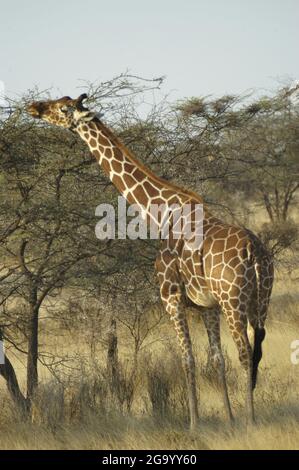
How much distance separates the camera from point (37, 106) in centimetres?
768

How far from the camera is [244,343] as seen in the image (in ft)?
22.1

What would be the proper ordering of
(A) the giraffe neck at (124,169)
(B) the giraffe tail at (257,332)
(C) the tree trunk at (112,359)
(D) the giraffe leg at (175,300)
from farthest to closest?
(C) the tree trunk at (112,359) < (A) the giraffe neck at (124,169) < (D) the giraffe leg at (175,300) < (B) the giraffe tail at (257,332)

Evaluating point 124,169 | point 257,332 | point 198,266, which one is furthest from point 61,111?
point 257,332

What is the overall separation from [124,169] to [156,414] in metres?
2.38

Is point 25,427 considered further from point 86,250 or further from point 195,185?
point 195,185

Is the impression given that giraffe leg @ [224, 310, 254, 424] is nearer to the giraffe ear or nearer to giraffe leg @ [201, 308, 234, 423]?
giraffe leg @ [201, 308, 234, 423]

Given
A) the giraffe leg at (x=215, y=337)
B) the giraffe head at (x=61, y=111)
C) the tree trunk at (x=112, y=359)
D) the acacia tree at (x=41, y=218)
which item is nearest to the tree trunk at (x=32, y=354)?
the acacia tree at (x=41, y=218)

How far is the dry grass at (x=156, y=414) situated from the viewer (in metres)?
6.36

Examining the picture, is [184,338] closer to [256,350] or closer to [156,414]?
[256,350]

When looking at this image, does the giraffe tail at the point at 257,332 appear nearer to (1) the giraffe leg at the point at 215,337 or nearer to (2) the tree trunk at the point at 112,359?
(1) the giraffe leg at the point at 215,337

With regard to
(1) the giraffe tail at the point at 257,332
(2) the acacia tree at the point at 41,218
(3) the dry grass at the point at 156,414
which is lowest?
(3) the dry grass at the point at 156,414

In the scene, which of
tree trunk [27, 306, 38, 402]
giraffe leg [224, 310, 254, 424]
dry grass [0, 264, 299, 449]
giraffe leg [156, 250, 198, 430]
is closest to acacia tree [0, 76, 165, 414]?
tree trunk [27, 306, 38, 402]
